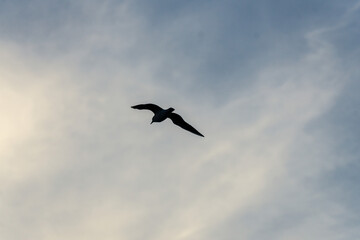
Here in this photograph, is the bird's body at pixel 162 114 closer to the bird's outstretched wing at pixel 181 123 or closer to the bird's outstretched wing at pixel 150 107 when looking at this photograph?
the bird's outstretched wing at pixel 150 107

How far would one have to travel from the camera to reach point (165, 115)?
2945 inches

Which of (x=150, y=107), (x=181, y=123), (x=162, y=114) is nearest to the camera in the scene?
(x=162, y=114)

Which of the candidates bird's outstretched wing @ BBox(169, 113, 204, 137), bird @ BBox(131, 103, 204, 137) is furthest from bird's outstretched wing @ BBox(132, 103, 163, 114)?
bird's outstretched wing @ BBox(169, 113, 204, 137)

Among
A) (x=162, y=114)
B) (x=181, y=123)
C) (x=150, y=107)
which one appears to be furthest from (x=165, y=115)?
→ (x=181, y=123)

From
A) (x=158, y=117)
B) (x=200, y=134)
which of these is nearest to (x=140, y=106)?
(x=158, y=117)

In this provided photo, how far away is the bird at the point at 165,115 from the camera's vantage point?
7470 cm

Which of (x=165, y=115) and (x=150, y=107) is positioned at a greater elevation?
(x=150, y=107)

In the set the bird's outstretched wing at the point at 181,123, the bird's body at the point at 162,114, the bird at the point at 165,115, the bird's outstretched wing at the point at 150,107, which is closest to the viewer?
the bird's body at the point at 162,114

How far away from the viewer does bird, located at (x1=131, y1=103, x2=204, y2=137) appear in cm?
7470

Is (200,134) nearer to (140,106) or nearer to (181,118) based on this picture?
(181,118)

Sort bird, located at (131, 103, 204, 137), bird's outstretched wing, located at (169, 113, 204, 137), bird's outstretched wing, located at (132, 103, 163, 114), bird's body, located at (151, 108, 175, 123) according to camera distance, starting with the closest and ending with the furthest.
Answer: bird's body, located at (151, 108, 175, 123), bird, located at (131, 103, 204, 137), bird's outstretched wing, located at (132, 103, 163, 114), bird's outstretched wing, located at (169, 113, 204, 137)

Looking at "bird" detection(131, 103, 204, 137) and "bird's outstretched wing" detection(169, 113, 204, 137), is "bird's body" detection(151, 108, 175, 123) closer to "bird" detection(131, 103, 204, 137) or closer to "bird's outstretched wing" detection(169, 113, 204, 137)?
"bird" detection(131, 103, 204, 137)

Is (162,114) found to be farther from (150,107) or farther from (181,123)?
(181,123)

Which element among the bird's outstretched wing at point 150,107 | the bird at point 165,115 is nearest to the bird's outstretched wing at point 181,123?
the bird at point 165,115
